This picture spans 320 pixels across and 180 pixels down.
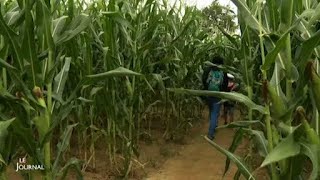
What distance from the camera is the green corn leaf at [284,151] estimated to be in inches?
59.8

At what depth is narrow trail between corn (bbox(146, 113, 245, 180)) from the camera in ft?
16.0

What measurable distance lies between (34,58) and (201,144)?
4.80 metres

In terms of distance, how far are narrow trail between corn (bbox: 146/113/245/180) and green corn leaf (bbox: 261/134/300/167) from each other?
3214mm

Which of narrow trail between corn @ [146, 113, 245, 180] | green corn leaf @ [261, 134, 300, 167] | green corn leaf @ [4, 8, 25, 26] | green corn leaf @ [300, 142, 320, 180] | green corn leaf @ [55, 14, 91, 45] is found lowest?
narrow trail between corn @ [146, 113, 245, 180]

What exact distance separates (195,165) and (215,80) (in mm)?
1575

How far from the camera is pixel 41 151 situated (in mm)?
2332

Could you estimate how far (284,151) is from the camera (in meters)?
1.57

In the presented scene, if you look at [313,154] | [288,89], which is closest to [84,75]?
[288,89]

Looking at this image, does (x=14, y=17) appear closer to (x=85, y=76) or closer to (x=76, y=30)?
(x=76, y=30)

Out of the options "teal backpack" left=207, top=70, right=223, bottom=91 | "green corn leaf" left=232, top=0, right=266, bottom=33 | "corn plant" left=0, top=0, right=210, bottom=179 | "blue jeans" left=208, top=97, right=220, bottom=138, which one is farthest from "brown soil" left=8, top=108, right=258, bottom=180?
"green corn leaf" left=232, top=0, right=266, bottom=33

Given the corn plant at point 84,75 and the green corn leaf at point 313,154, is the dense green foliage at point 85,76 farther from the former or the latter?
the green corn leaf at point 313,154

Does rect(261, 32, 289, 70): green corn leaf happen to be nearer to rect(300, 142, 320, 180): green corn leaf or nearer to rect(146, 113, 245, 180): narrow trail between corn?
rect(300, 142, 320, 180): green corn leaf

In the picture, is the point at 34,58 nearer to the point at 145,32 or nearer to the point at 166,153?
the point at 145,32

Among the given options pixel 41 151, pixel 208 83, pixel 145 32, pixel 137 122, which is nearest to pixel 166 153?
pixel 137 122
